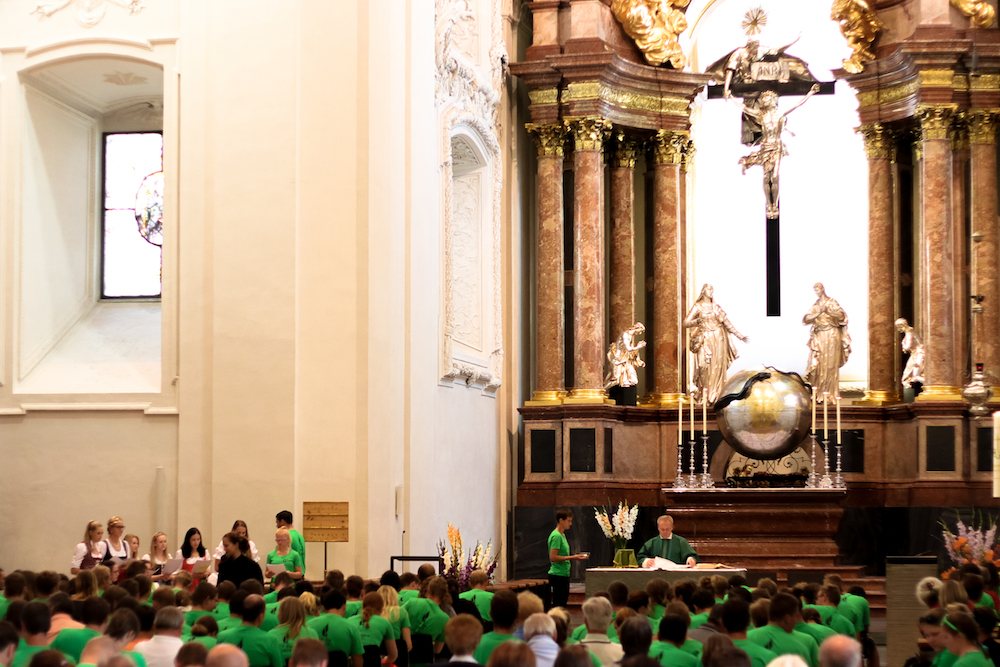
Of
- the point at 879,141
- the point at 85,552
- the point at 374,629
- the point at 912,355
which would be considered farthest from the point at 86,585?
the point at 879,141

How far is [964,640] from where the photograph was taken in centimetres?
761

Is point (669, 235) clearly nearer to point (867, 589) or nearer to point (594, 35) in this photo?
point (594, 35)

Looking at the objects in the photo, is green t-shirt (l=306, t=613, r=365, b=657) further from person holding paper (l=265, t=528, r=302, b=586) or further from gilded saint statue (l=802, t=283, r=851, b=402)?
gilded saint statue (l=802, t=283, r=851, b=402)

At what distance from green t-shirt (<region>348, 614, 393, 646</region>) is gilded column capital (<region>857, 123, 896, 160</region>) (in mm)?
15622

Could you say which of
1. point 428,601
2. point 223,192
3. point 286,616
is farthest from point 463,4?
point 286,616

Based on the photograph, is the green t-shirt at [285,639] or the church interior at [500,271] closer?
the green t-shirt at [285,639]

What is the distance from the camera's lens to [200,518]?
15.1 metres

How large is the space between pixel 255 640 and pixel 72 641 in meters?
1.02

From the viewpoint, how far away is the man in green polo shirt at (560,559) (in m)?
15.5

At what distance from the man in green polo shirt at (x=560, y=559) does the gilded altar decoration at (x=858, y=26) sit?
10146 mm

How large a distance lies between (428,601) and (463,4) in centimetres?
1088

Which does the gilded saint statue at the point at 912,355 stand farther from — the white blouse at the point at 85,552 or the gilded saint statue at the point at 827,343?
the white blouse at the point at 85,552

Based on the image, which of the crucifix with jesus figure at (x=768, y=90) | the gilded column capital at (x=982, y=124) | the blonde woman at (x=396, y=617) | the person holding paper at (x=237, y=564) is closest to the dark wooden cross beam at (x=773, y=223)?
the crucifix with jesus figure at (x=768, y=90)

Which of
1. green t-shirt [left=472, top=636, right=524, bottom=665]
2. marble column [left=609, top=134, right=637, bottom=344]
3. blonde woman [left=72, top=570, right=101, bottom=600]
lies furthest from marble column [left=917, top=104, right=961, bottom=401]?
blonde woman [left=72, top=570, right=101, bottom=600]
